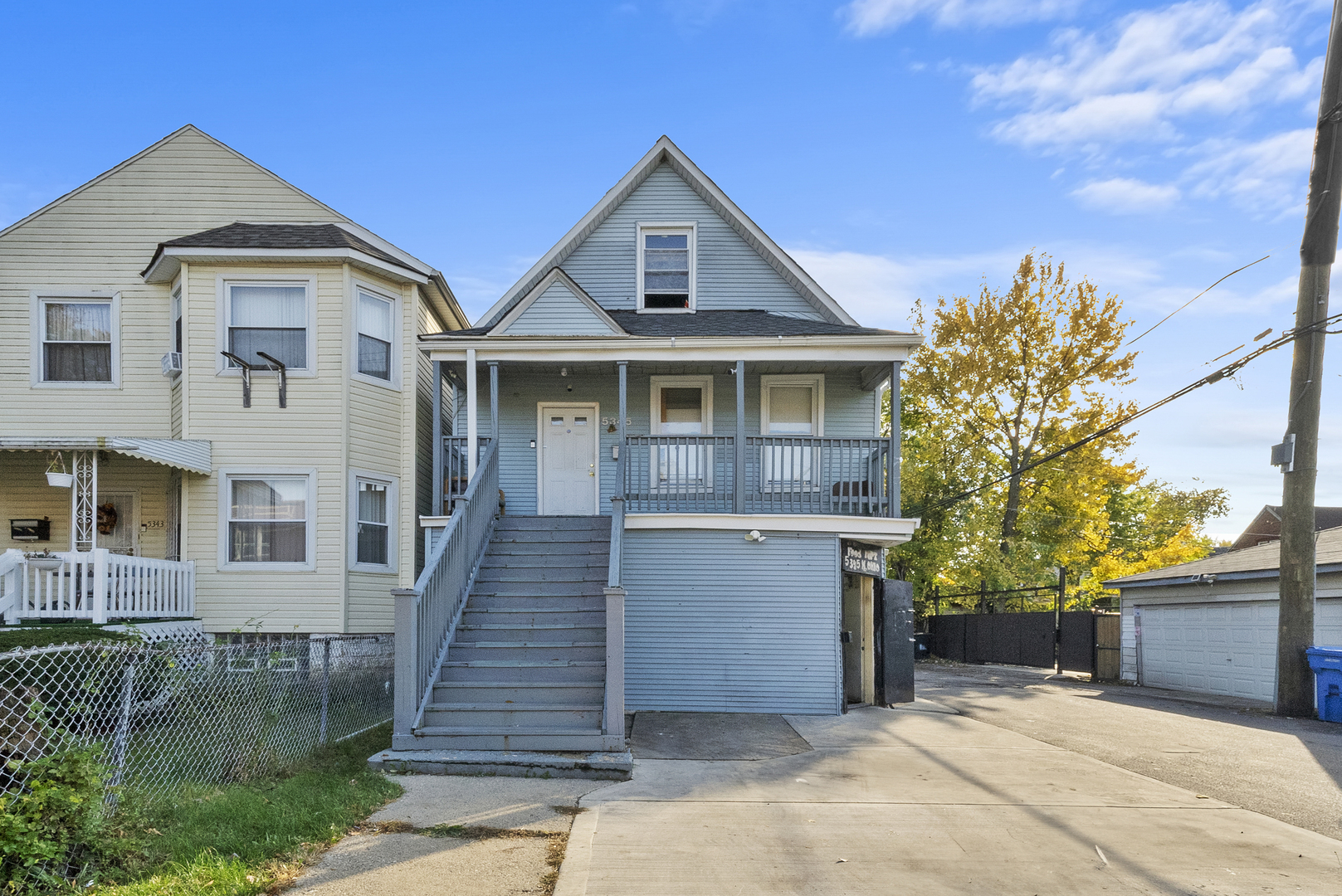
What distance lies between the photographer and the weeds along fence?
16.8 ft

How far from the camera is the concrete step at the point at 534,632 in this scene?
982 centimetres

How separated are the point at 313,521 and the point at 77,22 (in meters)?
10.6

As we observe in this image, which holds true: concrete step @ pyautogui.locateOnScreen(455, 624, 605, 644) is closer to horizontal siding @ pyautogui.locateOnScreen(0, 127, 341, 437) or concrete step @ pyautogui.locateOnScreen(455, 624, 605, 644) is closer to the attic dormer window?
horizontal siding @ pyautogui.locateOnScreen(0, 127, 341, 437)

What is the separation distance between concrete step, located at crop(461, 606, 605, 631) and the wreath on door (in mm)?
7086

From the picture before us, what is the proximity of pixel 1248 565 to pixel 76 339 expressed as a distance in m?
21.0

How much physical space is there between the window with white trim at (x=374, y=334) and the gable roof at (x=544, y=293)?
7.06 feet

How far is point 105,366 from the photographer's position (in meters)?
13.8

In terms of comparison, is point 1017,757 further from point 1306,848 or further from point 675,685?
point 675,685

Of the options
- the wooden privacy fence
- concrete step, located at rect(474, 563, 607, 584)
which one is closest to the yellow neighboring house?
concrete step, located at rect(474, 563, 607, 584)

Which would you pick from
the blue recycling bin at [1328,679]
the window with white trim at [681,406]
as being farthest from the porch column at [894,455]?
the blue recycling bin at [1328,679]

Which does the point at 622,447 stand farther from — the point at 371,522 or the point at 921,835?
the point at 921,835

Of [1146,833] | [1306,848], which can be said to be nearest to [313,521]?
[1146,833]

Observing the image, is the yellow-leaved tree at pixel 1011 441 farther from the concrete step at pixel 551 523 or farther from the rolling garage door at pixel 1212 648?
the concrete step at pixel 551 523

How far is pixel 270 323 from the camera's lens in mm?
13305
